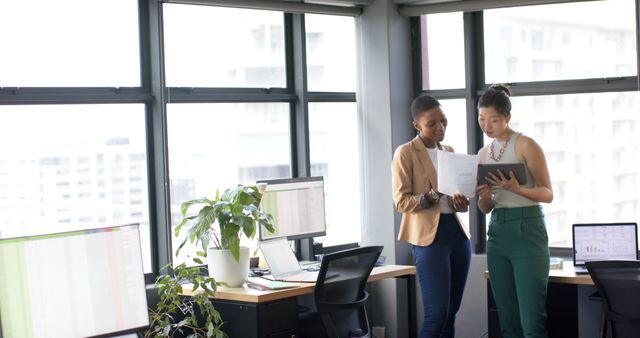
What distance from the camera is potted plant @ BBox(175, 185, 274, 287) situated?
14.3 ft

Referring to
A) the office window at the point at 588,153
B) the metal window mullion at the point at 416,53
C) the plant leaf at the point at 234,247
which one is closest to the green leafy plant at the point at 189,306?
the plant leaf at the point at 234,247

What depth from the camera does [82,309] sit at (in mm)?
3354

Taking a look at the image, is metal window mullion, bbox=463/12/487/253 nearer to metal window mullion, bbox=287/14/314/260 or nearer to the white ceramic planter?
metal window mullion, bbox=287/14/314/260

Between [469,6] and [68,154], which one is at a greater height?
[469,6]

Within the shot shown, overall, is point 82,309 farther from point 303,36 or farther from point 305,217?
point 303,36

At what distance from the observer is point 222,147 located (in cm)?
517

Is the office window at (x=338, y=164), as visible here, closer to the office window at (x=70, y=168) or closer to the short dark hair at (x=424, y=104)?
the short dark hair at (x=424, y=104)

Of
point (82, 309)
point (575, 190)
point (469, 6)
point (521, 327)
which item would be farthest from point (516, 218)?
point (82, 309)

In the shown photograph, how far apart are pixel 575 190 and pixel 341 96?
1604mm

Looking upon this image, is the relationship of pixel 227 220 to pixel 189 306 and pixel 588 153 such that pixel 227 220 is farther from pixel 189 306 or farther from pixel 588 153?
pixel 588 153

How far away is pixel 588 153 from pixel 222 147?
7.33 ft

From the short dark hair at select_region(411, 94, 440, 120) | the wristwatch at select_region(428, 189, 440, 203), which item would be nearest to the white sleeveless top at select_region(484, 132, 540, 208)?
the wristwatch at select_region(428, 189, 440, 203)

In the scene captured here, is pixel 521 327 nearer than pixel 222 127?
Yes

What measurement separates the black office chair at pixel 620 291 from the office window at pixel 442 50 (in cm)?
183
